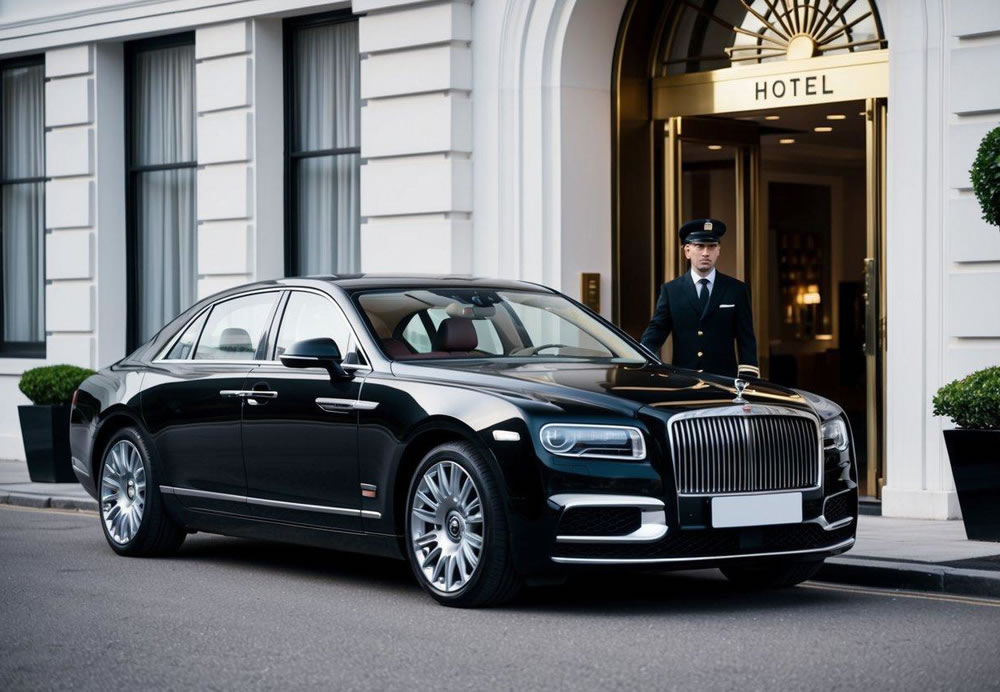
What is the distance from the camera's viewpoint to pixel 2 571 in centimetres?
956

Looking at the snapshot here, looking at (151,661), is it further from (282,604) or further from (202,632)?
(282,604)

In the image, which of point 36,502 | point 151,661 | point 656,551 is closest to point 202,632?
point 151,661

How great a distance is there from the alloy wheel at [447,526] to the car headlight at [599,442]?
0.46 m

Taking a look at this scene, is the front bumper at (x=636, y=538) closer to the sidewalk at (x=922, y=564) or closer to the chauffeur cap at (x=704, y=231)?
the sidewalk at (x=922, y=564)

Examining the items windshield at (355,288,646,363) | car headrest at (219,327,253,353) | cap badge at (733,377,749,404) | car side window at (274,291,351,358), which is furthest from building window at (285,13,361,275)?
cap badge at (733,377,749,404)

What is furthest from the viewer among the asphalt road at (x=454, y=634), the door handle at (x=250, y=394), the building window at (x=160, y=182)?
the building window at (x=160, y=182)

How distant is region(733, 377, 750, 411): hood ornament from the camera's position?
7.81m

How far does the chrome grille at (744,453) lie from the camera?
7578mm

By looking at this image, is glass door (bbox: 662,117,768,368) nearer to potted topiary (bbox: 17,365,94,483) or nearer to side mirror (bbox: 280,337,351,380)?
potted topiary (bbox: 17,365,94,483)

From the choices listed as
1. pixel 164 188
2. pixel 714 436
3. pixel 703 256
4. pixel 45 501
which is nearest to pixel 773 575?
pixel 714 436

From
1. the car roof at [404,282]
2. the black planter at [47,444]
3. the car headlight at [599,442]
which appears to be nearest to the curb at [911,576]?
the car headlight at [599,442]

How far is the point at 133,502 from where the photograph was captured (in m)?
10.2

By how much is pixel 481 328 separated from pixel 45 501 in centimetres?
589

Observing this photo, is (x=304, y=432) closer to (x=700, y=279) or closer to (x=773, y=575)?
(x=773, y=575)
